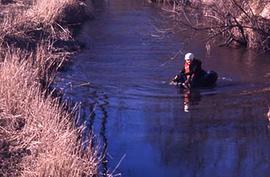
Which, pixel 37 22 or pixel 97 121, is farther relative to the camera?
pixel 37 22

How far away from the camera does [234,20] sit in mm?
17953

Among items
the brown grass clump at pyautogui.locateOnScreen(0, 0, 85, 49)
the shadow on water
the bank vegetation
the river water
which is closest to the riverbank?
the shadow on water

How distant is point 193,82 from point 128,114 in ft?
9.29

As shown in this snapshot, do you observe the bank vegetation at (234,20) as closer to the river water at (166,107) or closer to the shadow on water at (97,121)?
the river water at (166,107)

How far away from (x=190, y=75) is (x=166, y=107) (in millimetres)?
1984

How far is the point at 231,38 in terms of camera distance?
19.6 meters

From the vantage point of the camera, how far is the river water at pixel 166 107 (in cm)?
963

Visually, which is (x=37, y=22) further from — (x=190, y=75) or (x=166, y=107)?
(x=166, y=107)

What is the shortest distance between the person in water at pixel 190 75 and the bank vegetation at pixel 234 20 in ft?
6.91

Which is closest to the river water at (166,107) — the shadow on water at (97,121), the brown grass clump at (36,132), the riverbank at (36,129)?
the shadow on water at (97,121)

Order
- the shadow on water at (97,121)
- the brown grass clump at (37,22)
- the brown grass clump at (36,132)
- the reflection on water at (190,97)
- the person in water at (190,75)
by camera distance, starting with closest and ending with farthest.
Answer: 1. the brown grass clump at (36,132)
2. the shadow on water at (97,121)
3. the reflection on water at (190,97)
4. the person in water at (190,75)
5. the brown grass clump at (37,22)

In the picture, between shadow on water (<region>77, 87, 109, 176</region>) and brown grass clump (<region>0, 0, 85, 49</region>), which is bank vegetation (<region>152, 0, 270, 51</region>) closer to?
brown grass clump (<region>0, 0, 85, 49</region>)

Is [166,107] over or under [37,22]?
under


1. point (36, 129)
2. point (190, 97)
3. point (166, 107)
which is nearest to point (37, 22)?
point (190, 97)
